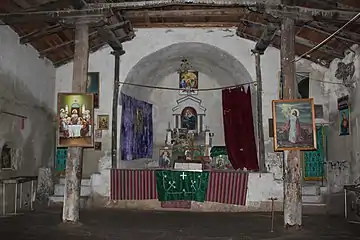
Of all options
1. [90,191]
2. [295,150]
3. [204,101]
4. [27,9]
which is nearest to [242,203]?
[295,150]

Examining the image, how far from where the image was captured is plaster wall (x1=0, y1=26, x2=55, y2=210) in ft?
26.3

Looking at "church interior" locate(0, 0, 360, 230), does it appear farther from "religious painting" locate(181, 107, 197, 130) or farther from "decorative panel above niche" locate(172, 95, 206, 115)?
"decorative panel above niche" locate(172, 95, 206, 115)

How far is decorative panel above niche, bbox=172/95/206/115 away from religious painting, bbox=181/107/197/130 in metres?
0.10

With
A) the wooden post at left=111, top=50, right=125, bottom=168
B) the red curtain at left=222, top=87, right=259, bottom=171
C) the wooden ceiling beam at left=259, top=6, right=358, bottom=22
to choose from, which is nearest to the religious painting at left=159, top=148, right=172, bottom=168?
the red curtain at left=222, top=87, right=259, bottom=171

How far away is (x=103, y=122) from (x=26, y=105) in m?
1.86

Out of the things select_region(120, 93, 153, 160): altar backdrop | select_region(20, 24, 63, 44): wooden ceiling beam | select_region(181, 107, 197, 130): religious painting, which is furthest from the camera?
select_region(181, 107, 197, 130): religious painting

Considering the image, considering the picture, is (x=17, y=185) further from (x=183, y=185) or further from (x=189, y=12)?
(x=189, y=12)

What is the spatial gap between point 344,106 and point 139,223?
5.02 m

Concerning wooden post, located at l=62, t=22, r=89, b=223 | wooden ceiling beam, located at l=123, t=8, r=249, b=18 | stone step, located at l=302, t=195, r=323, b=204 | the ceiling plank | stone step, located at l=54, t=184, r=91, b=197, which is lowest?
stone step, located at l=302, t=195, r=323, b=204

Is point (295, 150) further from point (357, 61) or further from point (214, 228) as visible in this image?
point (357, 61)

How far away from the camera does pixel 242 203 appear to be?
354 inches

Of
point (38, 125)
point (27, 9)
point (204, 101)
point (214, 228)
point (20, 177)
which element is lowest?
point (214, 228)

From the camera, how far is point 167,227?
278 inches

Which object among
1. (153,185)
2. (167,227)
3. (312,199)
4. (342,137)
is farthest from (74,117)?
(342,137)
